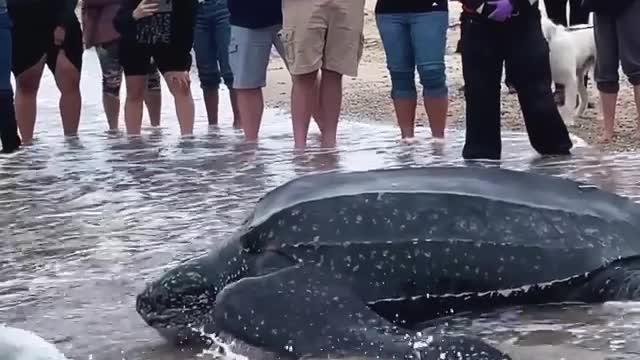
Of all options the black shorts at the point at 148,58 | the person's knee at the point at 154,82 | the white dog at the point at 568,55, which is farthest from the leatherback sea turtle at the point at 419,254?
the white dog at the point at 568,55

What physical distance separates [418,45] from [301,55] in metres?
0.71

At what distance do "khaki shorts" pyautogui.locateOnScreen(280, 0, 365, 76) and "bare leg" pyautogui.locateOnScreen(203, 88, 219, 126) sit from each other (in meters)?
2.38

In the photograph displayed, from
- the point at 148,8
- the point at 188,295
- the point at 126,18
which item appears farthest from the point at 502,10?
the point at 126,18

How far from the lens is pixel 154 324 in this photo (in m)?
3.26

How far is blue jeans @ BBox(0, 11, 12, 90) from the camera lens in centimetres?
733

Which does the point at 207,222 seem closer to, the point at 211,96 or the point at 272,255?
the point at 272,255

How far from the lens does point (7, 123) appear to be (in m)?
7.38

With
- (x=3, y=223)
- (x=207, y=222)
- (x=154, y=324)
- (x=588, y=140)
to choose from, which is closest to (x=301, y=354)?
(x=154, y=324)

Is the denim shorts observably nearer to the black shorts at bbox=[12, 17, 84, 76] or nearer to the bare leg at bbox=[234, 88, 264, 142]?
the black shorts at bbox=[12, 17, 84, 76]

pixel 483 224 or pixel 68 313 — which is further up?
pixel 483 224

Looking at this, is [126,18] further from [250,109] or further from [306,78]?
[306,78]

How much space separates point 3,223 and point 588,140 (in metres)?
4.87

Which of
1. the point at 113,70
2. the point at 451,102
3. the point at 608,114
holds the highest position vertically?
the point at 113,70

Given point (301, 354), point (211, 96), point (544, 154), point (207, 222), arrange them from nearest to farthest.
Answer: point (301, 354), point (207, 222), point (544, 154), point (211, 96)
